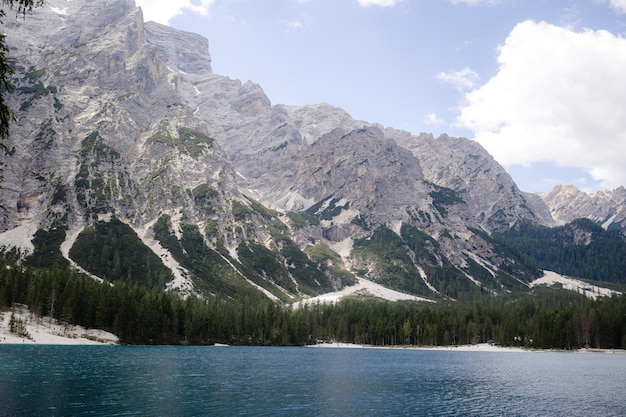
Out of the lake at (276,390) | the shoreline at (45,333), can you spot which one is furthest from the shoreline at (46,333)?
the lake at (276,390)

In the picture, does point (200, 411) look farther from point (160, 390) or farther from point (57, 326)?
point (57, 326)

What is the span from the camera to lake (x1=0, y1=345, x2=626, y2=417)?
5809 centimetres

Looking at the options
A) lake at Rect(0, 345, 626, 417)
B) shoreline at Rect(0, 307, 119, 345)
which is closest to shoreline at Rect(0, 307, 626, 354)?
shoreline at Rect(0, 307, 119, 345)

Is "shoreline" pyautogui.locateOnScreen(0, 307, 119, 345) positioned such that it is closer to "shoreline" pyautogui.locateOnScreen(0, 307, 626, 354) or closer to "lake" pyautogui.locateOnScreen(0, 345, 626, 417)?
"shoreline" pyautogui.locateOnScreen(0, 307, 626, 354)

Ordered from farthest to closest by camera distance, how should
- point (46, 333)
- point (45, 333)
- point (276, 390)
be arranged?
point (46, 333) < point (45, 333) < point (276, 390)

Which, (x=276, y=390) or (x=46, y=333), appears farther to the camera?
(x=46, y=333)

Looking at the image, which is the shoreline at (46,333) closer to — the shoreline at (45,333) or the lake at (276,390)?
the shoreline at (45,333)

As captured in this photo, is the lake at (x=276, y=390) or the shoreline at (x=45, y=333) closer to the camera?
the lake at (x=276, y=390)

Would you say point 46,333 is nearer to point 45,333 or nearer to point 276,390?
point 45,333

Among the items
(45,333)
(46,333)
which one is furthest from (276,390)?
(46,333)

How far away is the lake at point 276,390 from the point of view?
58.1m

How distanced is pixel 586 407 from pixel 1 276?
180570 millimetres

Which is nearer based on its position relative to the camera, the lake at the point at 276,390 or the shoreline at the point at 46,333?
the lake at the point at 276,390

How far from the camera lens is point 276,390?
76312 mm
